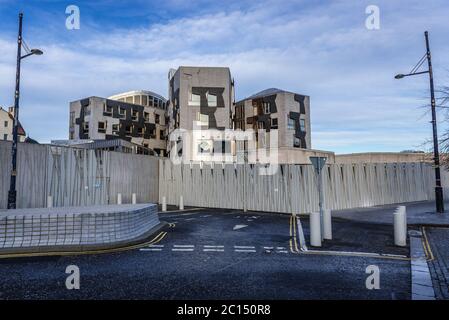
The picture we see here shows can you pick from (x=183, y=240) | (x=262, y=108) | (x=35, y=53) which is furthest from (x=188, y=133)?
(x=183, y=240)

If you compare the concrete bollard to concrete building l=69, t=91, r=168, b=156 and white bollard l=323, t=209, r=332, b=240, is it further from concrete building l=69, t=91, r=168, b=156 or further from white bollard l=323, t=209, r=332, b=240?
concrete building l=69, t=91, r=168, b=156

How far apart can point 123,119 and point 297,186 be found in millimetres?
36167

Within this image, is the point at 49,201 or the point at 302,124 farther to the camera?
the point at 302,124

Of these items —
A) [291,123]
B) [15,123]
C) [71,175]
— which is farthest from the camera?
[291,123]

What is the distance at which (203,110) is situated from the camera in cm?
3853

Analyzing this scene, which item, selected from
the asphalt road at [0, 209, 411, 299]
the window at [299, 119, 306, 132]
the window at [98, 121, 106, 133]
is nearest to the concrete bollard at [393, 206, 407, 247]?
the asphalt road at [0, 209, 411, 299]

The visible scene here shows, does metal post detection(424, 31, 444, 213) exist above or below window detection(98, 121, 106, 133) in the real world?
below

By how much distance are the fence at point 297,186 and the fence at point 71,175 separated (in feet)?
12.4

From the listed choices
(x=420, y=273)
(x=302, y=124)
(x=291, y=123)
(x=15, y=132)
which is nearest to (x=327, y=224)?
(x=420, y=273)

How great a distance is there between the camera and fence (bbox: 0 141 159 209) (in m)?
16.1

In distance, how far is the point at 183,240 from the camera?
400 inches

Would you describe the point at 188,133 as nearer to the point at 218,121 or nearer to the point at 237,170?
the point at 218,121

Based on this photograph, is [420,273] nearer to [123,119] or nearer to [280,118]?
[280,118]

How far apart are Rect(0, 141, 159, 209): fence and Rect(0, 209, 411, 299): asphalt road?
10708mm
